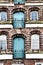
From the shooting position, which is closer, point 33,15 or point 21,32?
point 21,32

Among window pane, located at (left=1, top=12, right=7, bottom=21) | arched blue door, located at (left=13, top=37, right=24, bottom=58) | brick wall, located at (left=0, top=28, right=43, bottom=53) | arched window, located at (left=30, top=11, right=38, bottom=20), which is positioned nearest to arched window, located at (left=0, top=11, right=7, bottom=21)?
window pane, located at (left=1, top=12, right=7, bottom=21)

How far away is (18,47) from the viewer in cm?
3108

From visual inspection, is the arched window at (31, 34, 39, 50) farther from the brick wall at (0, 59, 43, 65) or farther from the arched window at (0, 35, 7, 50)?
the arched window at (0, 35, 7, 50)

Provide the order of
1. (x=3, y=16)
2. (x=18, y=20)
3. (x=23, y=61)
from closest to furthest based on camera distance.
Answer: (x=23, y=61)
(x=18, y=20)
(x=3, y=16)

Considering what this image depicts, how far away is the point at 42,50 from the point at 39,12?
14.0 ft

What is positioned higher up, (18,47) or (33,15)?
(33,15)

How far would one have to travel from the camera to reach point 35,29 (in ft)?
101

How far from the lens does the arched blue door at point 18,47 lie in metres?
30.5

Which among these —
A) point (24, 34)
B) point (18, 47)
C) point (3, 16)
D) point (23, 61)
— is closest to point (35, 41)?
point (24, 34)

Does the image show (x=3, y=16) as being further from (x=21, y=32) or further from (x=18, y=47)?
(x=18, y=47)

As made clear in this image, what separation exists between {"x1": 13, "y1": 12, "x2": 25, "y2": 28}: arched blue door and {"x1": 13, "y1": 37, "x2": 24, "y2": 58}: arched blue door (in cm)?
142

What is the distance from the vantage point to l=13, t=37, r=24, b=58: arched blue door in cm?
3052

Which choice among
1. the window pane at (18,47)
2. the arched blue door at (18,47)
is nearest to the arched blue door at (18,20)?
the arched blue door at (18,47)

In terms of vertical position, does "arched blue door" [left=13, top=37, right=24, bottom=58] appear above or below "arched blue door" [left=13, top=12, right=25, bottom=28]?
below
